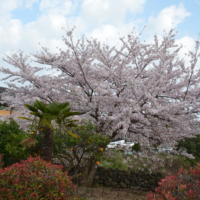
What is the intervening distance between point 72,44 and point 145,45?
11.8 feet

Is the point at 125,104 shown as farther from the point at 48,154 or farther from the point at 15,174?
the point at 15,174

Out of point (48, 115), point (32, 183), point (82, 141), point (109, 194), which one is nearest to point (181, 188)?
point (32, 183)

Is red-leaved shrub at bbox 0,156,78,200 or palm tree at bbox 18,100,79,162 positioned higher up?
palm tree at bbox 18,100,79,162

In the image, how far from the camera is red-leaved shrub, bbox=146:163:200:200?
3.22 metres

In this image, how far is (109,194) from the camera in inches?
309

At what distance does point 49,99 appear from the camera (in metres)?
8.95

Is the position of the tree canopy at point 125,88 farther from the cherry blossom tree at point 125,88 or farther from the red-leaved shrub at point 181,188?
the red-leaved shrub at point 181,188

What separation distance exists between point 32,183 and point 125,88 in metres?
4.52

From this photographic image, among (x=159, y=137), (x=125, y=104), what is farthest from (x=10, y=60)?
(x=159, y=137)

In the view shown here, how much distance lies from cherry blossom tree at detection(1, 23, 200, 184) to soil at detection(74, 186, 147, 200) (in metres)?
2.21

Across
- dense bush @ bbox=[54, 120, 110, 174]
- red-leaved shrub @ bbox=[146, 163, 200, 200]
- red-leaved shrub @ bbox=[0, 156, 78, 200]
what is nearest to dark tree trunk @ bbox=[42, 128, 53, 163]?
dense bush @ bbox=[54, 120, 110, 174]

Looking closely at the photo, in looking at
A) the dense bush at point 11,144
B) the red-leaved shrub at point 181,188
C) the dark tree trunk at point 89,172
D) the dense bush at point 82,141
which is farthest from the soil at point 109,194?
the red-leaved shrub at point 181,188

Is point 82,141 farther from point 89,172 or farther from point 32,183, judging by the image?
point 32,183

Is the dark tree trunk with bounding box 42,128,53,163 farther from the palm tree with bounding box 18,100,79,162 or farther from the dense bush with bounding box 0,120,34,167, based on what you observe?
the dense bush with bounding box 0,120,34,167
